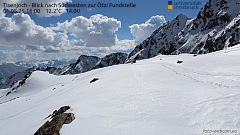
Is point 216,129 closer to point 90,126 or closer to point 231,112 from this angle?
point 231,112

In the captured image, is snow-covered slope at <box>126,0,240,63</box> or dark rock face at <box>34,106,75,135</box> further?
snow-covered slope at <box>126,0,240,63</box>

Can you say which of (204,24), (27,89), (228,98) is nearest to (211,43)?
(204,24)

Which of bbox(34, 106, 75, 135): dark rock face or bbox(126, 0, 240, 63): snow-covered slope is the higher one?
bbox(126, 0, 240, 63): snow-covered slope

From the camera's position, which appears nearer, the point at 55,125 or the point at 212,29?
the point at 55,125

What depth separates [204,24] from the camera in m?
158

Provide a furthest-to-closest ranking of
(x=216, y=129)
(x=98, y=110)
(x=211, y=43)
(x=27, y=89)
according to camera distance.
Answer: (x=211, y=43) < (x=27, y=89) < (x=98, y=110) < (x=216, y=129)

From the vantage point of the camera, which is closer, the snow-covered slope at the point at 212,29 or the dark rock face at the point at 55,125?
the dark rock face at the point at 55,125

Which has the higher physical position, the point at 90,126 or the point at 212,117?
the point at 212,117

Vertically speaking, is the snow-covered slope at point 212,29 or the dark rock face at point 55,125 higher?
the snow-covered slope at point 212,29

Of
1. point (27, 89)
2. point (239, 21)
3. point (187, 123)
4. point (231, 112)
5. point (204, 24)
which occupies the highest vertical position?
point (204, 24)

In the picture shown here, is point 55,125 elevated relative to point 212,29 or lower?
lower

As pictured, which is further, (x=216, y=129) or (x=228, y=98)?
(x=228, y=98)

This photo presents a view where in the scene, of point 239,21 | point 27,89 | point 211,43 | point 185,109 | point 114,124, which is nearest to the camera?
point 114,124

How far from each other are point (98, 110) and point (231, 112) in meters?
8.11
